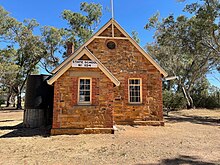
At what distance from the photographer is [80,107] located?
10.3 m

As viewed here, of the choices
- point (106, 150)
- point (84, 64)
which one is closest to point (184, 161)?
point (106, 150)

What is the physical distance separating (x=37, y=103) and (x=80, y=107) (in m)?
3.76

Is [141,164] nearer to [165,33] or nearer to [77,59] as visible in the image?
[77,59]

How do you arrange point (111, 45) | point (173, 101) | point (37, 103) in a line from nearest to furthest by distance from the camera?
point (37, 103), point (111, 45), point (173, 101)

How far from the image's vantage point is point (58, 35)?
32.6 m

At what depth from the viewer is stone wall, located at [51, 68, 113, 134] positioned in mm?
10148

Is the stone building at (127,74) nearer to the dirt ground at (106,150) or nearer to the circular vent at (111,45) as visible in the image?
the circular vent at (111,45)

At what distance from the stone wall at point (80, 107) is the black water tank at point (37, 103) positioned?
9.56ft

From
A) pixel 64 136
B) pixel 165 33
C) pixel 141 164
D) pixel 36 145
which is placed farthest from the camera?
pixel 165 33

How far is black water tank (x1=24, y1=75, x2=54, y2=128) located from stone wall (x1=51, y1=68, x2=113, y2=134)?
2.92 m

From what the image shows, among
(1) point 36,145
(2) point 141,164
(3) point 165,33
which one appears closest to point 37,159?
(1) point 36,145

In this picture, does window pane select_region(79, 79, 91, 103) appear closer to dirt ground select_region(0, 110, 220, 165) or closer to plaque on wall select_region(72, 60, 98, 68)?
plaque on wall select_region(72, 60, 98, 68)

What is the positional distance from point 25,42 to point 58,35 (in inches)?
232

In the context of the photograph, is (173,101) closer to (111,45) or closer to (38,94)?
(111,45)
